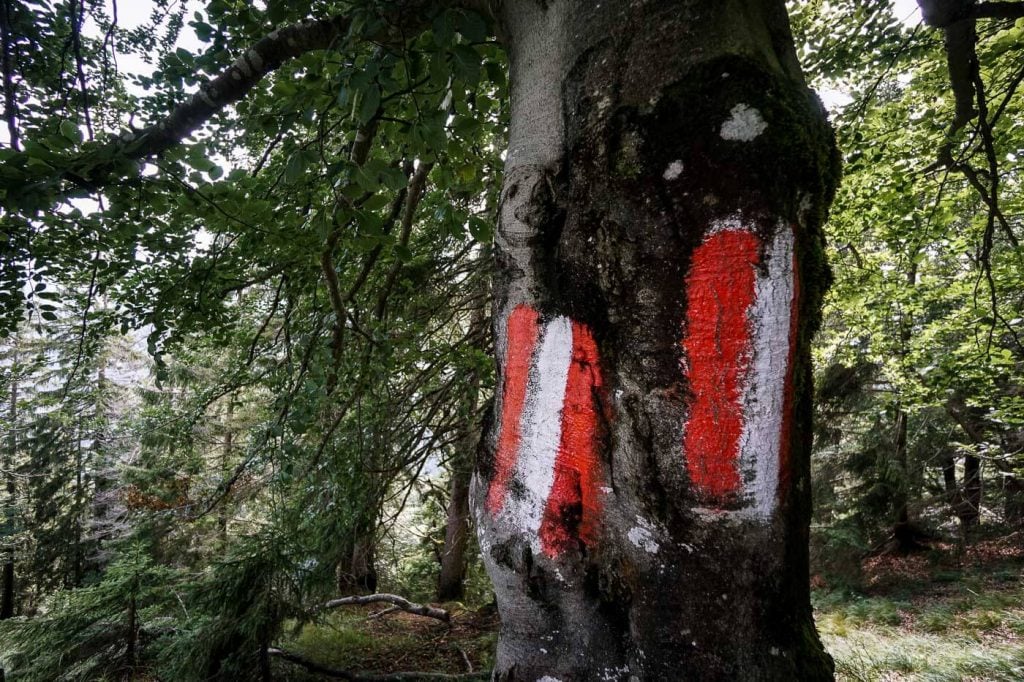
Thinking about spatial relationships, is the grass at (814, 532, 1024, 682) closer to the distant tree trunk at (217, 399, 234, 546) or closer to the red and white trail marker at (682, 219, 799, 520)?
the red and white trail marker at (682, 219, 799, 520)

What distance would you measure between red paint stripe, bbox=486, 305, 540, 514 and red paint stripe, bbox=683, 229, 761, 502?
1.05ft

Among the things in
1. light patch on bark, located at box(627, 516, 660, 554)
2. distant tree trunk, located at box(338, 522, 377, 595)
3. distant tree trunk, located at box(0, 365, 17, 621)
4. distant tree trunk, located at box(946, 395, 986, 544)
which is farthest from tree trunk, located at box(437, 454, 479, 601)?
distant tree trunk, located at box(0, 365, 17, 621)

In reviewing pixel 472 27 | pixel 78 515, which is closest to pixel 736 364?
pixel 472 27

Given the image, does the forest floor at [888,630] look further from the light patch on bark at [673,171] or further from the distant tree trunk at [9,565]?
the distant tree trunk at [9,565]

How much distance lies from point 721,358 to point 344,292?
3.01 m

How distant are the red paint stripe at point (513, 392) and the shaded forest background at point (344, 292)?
56cm

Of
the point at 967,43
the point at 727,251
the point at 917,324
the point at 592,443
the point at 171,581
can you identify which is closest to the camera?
the point at 727,251

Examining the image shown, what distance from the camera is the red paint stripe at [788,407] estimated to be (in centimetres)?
84

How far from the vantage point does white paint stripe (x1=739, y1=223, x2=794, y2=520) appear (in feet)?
2.65

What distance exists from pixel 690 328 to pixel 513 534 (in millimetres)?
513

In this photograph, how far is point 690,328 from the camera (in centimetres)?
83

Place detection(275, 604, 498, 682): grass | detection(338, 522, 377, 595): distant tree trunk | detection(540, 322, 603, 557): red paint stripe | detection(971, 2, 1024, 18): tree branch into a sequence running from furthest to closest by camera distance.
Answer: detection(275, 604, 498, 682): grass → detection(338, 522, 377, 595): distant tree trunk → detection(971, 2, 1024, 18): tree branch → detection(540, 322, 603, 557): red paint stripe

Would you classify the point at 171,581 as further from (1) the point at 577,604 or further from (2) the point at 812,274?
(2) the point at 812,274

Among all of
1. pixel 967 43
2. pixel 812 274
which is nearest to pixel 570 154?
pixel 812 274
